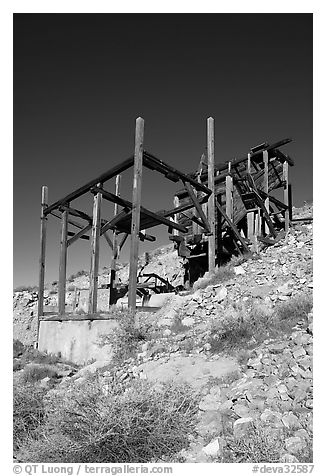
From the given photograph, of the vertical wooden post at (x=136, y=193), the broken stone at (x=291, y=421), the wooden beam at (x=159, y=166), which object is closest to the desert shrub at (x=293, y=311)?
the broken stone at (x=291, y=421)

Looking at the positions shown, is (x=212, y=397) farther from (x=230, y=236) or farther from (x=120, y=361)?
(x=230, y=236)

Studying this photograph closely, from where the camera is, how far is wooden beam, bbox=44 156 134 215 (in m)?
10.5

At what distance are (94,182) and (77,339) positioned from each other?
4.56 metres

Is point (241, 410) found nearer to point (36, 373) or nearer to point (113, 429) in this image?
point (113, 429)

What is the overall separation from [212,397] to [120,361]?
2.91 m

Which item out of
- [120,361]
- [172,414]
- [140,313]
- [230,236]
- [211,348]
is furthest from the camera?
[230,236]

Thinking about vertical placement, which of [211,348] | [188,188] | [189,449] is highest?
[188,188]

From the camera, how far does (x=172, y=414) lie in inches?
172

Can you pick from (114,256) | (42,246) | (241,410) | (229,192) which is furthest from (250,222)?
(241,410)

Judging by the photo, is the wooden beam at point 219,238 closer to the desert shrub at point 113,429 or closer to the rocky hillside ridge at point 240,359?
the rocky hillside ridge at point 240,359

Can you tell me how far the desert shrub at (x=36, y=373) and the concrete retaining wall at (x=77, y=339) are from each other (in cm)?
105

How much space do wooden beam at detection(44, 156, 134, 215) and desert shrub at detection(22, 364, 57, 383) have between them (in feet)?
17.7

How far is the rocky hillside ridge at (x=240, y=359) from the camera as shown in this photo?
3.93m

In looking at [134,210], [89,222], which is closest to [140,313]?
[134,210]
